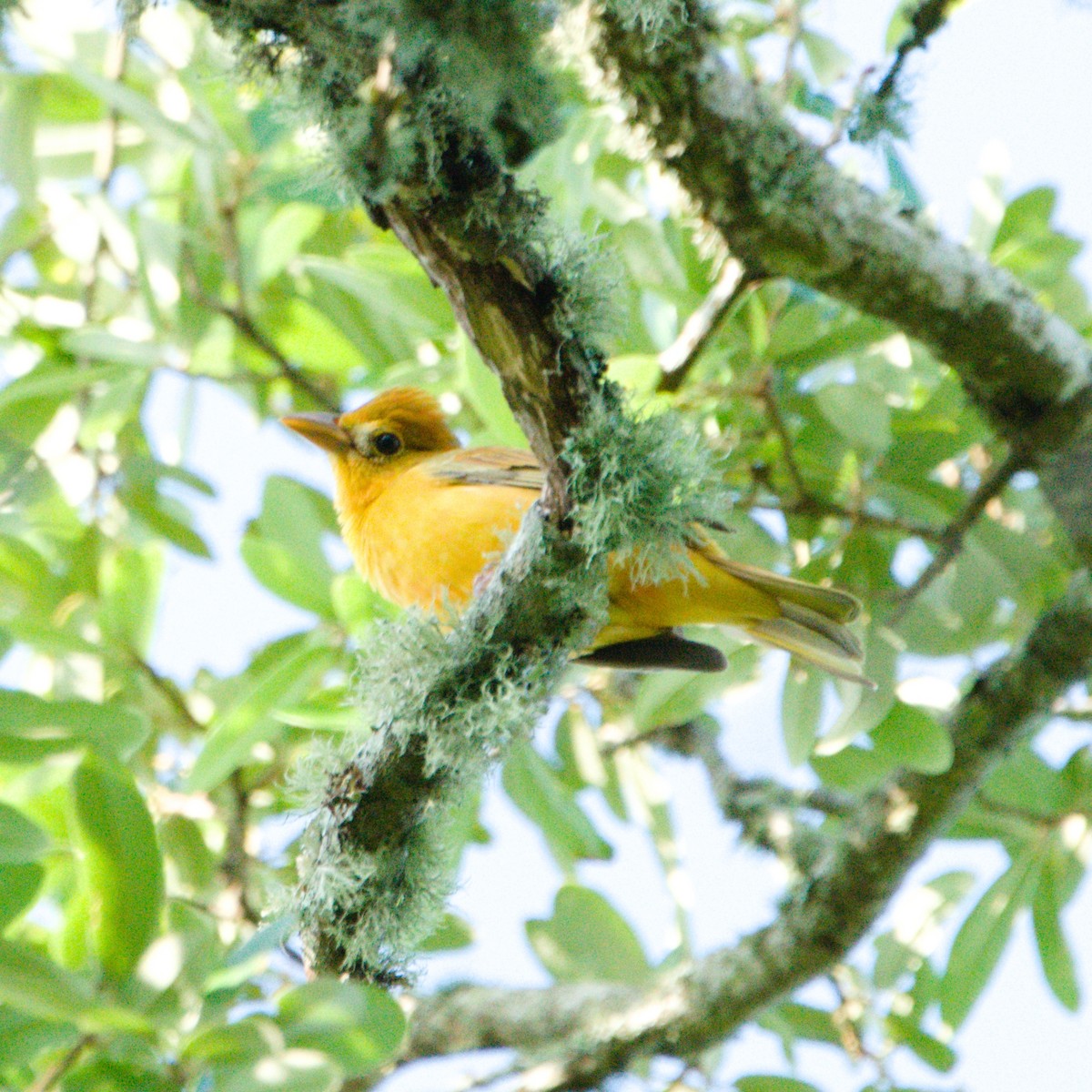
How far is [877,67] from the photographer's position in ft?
9.24

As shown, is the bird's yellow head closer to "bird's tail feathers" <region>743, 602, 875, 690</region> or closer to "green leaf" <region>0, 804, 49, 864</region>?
"bird's tail feathers" <region>743, 602, 875, 690</region>

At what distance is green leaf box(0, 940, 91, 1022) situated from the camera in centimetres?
224

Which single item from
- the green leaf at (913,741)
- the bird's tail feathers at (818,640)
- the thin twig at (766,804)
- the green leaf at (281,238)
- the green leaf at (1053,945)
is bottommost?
the thin twig at (766,804)

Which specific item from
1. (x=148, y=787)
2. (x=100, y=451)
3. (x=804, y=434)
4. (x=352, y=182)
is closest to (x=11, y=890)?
(x=148, y=787)

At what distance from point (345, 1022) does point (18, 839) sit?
0.78 metres

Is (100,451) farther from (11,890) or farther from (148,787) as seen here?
(11,890)

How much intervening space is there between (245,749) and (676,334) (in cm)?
168

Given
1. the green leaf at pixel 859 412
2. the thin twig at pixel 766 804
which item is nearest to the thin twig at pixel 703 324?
the green leaf at pixel 859 412

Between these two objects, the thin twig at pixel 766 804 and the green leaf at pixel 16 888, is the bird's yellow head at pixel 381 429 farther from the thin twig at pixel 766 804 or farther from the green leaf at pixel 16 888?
the green leaf at pixel 16 888

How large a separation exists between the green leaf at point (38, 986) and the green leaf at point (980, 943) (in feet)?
8.15

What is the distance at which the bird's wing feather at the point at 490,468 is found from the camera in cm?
331

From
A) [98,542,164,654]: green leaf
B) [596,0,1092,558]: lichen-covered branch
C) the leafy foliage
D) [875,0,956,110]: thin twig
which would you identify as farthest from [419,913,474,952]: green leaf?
[875,0,956,110]: thin twig

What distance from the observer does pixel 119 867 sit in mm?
2482

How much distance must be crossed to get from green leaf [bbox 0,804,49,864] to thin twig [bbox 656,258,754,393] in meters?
1.88
